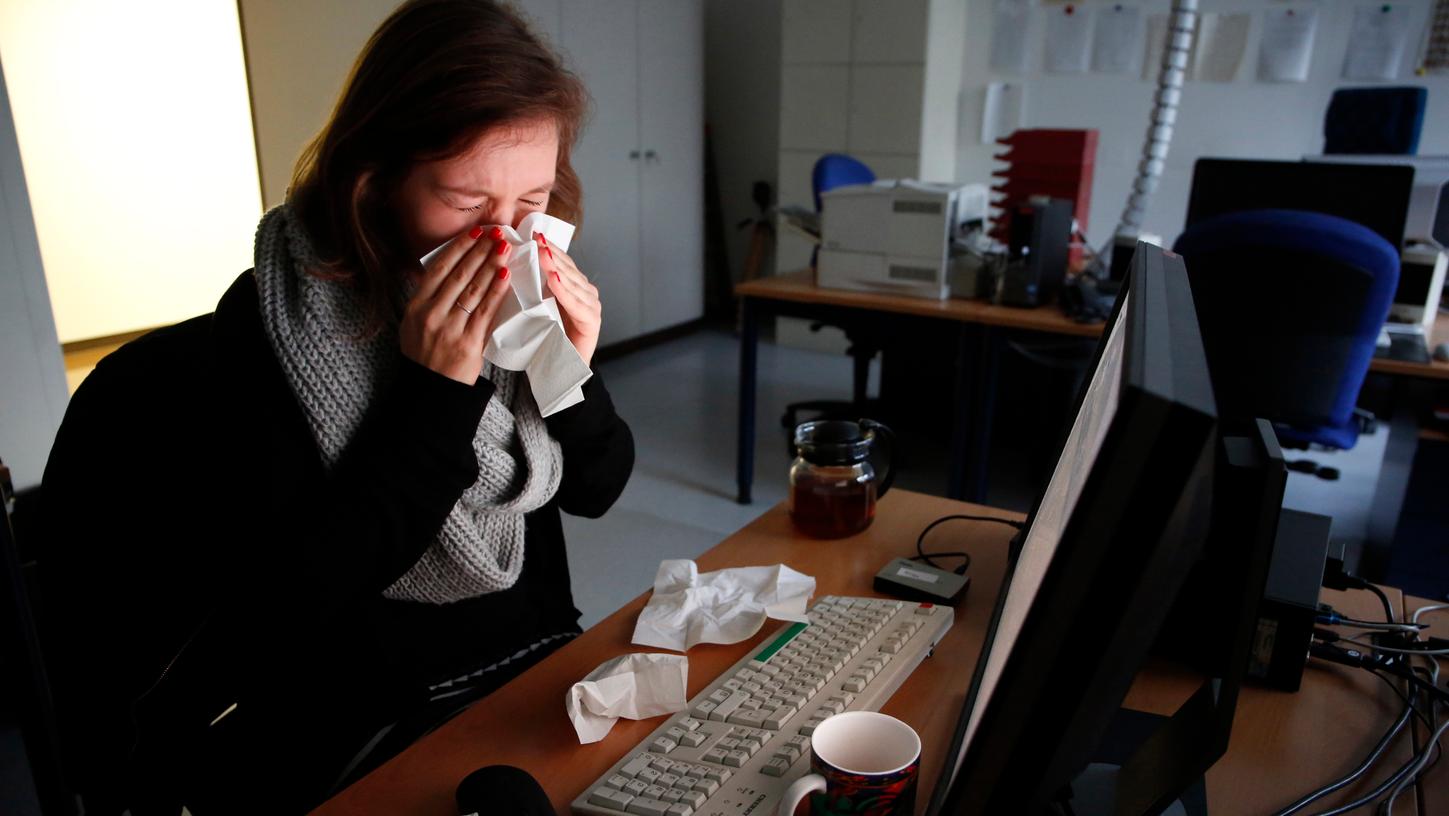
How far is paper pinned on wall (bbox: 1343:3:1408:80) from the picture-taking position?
154 inches

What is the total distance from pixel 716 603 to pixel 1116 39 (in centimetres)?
446

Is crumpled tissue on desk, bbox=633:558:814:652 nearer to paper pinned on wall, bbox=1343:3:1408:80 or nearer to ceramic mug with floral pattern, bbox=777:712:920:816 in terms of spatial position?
ceramic mug with floral pattern, bbox=777:712:920:816

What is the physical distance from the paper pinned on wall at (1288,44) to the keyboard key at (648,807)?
4.68 meters

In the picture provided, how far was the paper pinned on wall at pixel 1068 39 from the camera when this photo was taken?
→ 178 inches

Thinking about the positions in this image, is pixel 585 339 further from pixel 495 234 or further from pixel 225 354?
pixel 225 354

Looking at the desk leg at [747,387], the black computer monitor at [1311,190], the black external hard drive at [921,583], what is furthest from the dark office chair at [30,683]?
the black computer monitor at [1311,190]

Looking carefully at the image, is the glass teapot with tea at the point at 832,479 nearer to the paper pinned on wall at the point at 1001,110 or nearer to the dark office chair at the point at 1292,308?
the dark office chair at the point at 1292,308

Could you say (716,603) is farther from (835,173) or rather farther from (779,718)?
(835,173)

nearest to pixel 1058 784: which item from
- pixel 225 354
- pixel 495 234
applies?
pixel 495 234

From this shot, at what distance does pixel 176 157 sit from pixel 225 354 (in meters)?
4.23

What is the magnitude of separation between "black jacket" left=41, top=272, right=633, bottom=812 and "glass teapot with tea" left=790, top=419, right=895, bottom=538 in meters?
0.40

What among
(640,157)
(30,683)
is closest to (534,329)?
(30,683)

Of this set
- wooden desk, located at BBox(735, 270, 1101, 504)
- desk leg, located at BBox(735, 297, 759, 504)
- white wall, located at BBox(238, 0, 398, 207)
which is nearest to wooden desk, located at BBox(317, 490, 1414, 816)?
wooden desk, located at BBox(735, 270, 1101, 504)

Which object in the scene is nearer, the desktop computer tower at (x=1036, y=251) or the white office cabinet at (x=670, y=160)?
the desktop computer tower at (x=1036, y=251)
